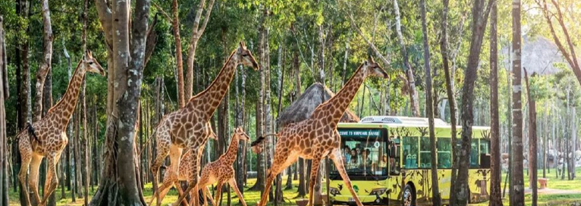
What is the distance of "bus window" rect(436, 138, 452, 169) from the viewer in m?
25.6

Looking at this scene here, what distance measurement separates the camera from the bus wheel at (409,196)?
23.9 metres

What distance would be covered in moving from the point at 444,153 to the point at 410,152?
6.81 feet

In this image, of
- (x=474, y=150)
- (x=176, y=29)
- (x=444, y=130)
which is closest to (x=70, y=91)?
(x=176, y=29)

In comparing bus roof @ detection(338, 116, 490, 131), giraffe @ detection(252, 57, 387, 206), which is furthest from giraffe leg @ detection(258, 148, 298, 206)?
bus roof @ detection(338, 116, 490, 131)

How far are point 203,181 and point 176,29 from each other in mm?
3774

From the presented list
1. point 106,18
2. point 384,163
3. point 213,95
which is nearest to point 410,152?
point 384,163

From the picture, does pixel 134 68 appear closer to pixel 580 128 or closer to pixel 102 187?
pixel 102 187

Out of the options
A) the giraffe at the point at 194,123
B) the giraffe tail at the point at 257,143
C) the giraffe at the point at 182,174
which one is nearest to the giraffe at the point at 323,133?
the giraffe tail at the point at 257,143

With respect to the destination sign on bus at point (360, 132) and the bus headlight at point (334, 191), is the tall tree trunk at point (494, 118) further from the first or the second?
the bus headlight at point (334, 191)

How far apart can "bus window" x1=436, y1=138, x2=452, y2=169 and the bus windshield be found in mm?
3004

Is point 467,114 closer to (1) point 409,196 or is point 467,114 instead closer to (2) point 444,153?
(1) point 409,196

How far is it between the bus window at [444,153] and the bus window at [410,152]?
132cm

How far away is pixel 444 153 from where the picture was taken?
25875 mm

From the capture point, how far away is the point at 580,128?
94000mm
